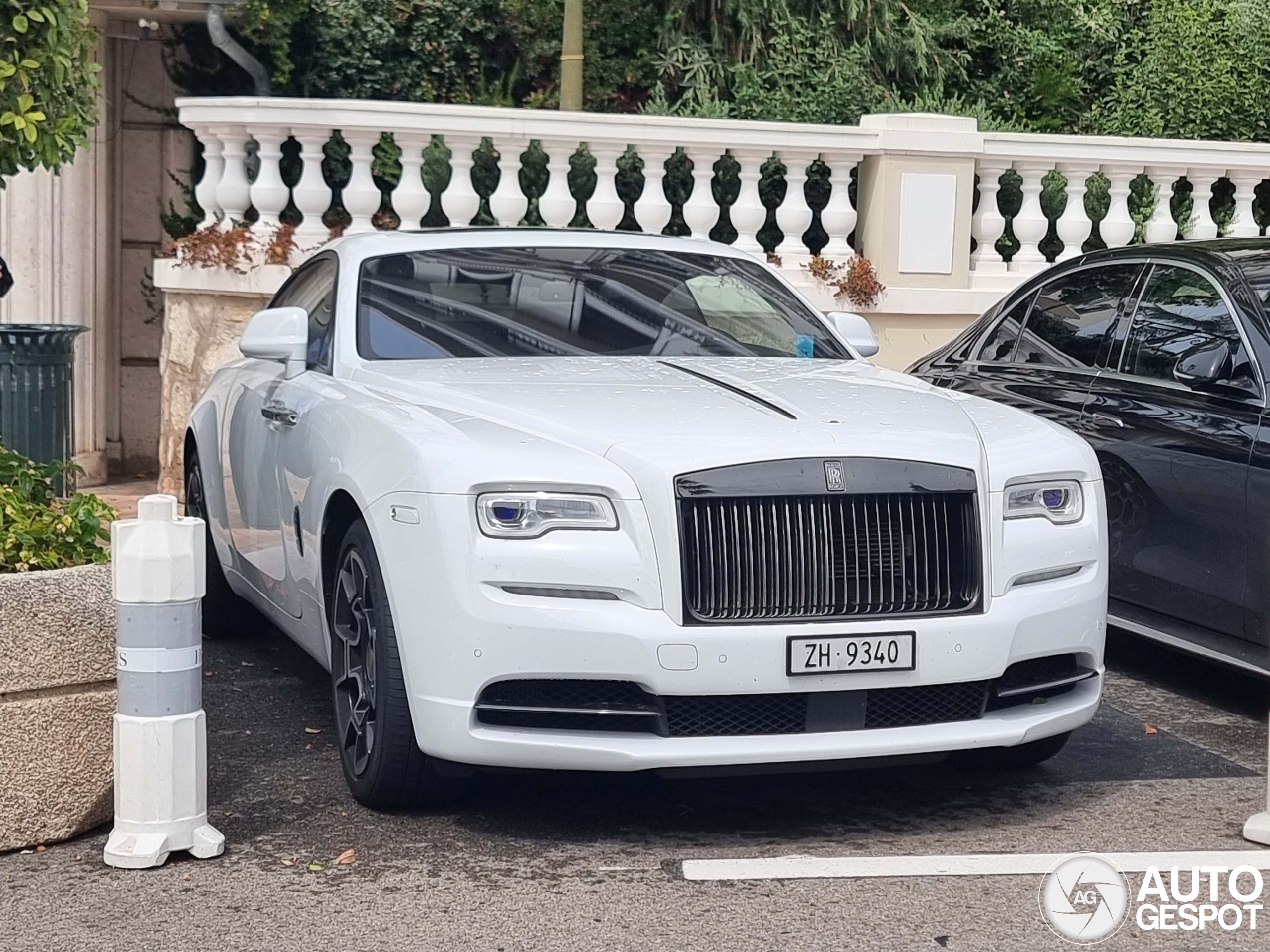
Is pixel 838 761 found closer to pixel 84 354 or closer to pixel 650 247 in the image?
pixel 650 247

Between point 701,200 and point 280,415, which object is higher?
point 701,200

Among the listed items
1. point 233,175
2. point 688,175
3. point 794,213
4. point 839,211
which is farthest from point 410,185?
point 839,211

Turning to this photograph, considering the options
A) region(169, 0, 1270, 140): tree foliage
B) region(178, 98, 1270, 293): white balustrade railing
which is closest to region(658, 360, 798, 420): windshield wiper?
region(178, 98, 1270, 293): white balustrade railing

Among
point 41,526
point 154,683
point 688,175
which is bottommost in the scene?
point 154,683

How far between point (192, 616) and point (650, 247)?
8.53ft

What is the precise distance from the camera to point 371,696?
5.02 m

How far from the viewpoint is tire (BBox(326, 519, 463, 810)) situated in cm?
480

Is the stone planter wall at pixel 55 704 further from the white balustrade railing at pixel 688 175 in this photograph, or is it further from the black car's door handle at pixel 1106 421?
the white balustrade railing at pixel 688 175

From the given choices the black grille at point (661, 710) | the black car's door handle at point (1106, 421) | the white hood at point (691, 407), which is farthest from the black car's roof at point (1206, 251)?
the black grille at point (661, 710)

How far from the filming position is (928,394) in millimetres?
5594

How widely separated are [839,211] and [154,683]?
686 cm

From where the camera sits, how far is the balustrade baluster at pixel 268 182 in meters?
10.1

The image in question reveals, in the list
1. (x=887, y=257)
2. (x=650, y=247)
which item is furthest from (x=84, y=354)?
(x=650, y=247)

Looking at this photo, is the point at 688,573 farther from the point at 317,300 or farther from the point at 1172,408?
the point at 1172,408
